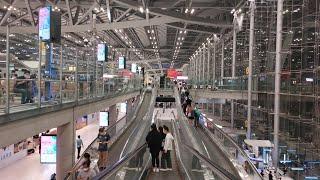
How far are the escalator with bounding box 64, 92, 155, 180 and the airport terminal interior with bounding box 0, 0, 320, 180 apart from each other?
0.08 m

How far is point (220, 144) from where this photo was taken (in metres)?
17.6

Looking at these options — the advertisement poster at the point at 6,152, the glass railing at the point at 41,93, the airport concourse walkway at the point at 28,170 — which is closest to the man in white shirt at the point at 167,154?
the glass railing at the point at 41,93

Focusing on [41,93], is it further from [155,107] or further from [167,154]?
[155,107]

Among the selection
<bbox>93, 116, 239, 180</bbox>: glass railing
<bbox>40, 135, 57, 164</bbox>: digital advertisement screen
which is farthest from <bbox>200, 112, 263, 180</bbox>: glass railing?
<bbox>40, 135, 57, 164</bbox>: digital advertisement screen

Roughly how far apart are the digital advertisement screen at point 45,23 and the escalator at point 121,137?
3.88 meters

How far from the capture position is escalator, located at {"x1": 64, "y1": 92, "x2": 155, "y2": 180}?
13998 millimetres

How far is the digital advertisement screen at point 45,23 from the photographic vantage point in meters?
13.3

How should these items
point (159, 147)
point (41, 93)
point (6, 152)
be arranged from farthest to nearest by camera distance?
point (6, 152) < point (41, 93) < point (159, 147)

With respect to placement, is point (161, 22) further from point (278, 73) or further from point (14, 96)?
point (14, 96)

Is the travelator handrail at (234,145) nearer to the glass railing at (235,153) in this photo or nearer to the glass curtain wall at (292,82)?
the glass railing at (235,153)

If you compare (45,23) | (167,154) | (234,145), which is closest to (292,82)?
(234,145)

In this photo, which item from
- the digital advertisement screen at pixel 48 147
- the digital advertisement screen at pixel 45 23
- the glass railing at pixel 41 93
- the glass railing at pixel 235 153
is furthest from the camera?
the digital advertisement screen at pixel 48 147

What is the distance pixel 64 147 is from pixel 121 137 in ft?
20.6

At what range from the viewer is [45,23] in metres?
14.3
